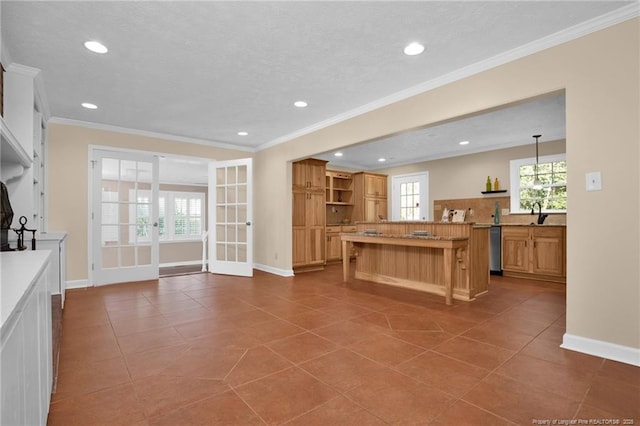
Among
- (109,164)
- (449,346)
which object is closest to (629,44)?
(449,346)

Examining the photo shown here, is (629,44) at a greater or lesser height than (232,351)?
greater

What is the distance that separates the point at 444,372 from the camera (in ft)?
6.65

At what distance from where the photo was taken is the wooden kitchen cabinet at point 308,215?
598cm

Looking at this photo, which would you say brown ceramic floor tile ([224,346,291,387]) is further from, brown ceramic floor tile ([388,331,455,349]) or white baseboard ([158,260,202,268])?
white baseboard ([158,260,202,268])

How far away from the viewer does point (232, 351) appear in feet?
7.77

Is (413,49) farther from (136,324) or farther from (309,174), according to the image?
(309,174)

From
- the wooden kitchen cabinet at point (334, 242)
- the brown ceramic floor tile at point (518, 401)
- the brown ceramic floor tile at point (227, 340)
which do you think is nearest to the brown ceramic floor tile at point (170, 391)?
the brown ceramic floor tile at point (227, 340)

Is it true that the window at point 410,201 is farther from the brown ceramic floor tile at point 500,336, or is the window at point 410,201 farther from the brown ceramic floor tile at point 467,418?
the brown ceramic floor tile at point 467,418

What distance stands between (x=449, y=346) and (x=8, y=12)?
13.1ft

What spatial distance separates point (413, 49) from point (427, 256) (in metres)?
2.62

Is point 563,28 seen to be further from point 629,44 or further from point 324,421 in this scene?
point 324,421

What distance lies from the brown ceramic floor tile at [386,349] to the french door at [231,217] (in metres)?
3.26

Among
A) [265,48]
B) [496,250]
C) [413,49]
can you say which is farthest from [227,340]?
[496,250]

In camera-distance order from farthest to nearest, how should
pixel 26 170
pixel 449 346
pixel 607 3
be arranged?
pixel 26 170 < pixel 449 346 < pixel 607 3
